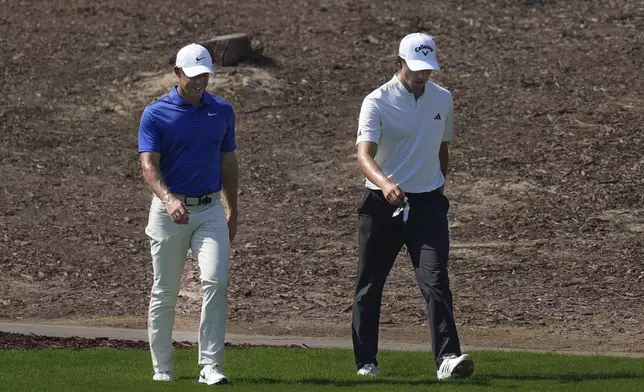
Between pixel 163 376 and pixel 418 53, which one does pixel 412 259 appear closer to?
pixel 418 53

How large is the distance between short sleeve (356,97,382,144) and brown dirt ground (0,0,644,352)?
3753mm

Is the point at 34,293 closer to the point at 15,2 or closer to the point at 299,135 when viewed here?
the point at 299,135

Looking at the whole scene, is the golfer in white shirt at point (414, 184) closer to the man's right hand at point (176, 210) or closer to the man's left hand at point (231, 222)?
the man's left hand at point (231, 222)

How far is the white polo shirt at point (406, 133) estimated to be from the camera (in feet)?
29.8

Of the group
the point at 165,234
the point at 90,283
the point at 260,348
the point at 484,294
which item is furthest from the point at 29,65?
the point at 165,234

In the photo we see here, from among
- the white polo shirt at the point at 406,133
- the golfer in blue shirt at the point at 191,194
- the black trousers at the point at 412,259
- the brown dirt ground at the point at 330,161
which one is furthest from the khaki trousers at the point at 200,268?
the brown dirt ground at the point at 330,161

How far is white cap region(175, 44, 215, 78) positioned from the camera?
8.74 meters

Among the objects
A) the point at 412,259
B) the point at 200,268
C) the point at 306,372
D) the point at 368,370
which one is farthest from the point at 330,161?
the point at 200,268

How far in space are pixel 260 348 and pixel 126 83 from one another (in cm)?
1053

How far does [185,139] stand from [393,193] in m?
1.36

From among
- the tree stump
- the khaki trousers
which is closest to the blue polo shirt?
the khaki trousers

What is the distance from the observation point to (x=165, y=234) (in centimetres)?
888

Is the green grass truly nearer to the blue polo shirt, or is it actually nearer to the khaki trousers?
the khaki trousers

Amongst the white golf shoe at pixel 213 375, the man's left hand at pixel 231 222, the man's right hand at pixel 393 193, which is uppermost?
the man's right hand at pixel 393 193
